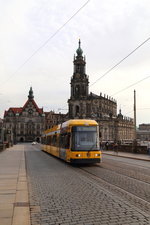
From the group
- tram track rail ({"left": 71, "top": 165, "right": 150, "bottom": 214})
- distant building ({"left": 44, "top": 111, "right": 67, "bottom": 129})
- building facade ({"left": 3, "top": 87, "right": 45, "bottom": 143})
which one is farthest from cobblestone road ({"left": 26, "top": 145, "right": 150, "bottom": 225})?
distant building ({"left": 44, "top": 111, "right": 67, "bottom": 129})

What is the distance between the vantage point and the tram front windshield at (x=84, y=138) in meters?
17.6

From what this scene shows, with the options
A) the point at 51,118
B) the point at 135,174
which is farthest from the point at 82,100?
the point at 135,174

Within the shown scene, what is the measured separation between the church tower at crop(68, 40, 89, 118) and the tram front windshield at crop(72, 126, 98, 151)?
88152mm

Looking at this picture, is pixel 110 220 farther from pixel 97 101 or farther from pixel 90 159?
pixel 97 101

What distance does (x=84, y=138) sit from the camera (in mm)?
17844

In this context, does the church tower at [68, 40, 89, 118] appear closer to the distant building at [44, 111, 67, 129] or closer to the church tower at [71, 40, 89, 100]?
the church tower at [71, 40, 89, 100]

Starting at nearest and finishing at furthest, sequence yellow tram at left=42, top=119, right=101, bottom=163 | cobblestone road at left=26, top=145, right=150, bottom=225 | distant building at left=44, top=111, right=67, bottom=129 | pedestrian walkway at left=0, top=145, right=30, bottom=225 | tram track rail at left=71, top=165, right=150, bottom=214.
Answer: pedestrian walkway at left=0, top=145, right=30, bottom=225 → cobblestone road at left=26, top=145, right=150, bottom=225 → tram track rail at left=71, top=165, right=150, bottom=214 → yellow tram at left=42, top=119, right=101, bottom=163 → distant building at left=44, top=111, right=67, bottom=129

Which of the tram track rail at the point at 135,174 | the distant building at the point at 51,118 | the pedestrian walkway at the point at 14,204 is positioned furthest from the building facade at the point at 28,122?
the pedestrian walkway at the point at 14,204

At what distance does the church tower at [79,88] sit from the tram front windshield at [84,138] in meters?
88.2

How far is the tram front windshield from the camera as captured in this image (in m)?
17.6

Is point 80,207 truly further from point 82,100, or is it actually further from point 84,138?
point 82,100

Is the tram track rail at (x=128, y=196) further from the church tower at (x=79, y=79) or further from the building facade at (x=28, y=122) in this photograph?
the building facade at (x=28, y=122)

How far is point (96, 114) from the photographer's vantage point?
12631 cm

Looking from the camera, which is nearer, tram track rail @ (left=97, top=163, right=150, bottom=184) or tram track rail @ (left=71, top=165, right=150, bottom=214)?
tram track rail @ (left=71, top=165, right=150, bottom=214)
